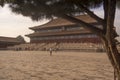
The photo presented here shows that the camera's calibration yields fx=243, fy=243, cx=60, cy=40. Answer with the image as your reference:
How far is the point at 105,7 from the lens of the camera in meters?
6.93

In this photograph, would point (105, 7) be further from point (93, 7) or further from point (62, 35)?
point (62, 35)

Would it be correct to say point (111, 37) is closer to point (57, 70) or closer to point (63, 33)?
point (57, 70)

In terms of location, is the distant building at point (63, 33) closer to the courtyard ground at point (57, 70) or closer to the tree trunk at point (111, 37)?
the courtyard ground at point (57, 70)

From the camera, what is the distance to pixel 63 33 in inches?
1940

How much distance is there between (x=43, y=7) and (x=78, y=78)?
8152 mm

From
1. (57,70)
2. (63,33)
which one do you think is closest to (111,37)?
(57,70)

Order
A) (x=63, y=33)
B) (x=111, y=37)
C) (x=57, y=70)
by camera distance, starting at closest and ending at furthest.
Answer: (x=111, y=37) < (x=57, y=70) < (x=63, y=33)

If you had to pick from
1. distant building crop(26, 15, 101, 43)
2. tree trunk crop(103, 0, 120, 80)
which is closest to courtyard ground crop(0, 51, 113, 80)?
tree trunk crop(103, 0, 120, 80)

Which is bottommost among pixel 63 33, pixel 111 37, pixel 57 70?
pixel 57 70

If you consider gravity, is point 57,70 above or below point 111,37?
below

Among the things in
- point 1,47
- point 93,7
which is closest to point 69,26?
point 1,47

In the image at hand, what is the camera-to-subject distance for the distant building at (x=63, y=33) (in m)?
46.3

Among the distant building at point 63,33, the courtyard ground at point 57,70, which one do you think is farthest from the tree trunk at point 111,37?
the distant building at point 63,33

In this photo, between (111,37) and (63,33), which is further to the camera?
(63,33)
